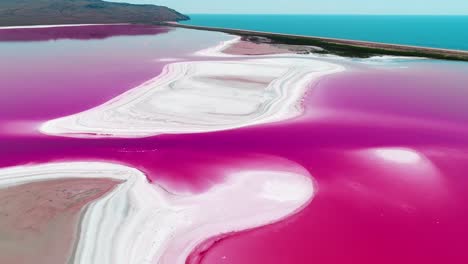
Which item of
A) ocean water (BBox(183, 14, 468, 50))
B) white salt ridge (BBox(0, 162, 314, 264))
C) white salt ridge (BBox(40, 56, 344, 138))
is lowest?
white salt ridge (BBox(0, 162, 314, 264))

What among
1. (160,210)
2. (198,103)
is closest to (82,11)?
(198,103)

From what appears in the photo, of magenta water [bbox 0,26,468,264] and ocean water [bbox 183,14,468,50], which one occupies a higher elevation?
ocean water [bbox 183,14,468,50]

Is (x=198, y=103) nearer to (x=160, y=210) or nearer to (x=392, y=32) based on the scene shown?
(x=160, y=210)

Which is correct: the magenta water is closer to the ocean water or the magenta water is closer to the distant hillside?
the ocean water

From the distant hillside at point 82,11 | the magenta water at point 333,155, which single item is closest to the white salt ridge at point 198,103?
the magenta water at point 333,155

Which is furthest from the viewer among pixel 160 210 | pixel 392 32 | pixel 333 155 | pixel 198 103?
pixel 392 32

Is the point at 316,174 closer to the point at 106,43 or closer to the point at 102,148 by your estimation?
the point at 102,148

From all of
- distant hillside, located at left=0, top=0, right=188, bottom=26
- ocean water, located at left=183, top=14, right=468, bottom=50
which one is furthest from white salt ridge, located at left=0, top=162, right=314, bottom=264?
distant hillside, located at left=0, top=0, right=188, bottom=26
